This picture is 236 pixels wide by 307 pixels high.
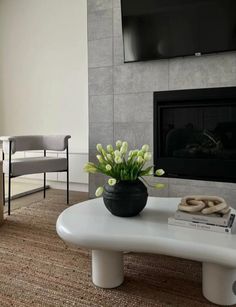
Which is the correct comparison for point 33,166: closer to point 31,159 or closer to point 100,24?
point 31,159

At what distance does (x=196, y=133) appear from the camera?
9.20 ft

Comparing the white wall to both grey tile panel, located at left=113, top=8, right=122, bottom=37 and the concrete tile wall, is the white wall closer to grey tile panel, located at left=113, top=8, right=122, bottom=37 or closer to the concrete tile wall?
the concrete tile wall

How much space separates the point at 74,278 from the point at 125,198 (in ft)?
1.76

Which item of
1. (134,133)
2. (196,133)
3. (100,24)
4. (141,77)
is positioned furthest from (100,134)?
(100,24)

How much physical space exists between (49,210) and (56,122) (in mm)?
1547

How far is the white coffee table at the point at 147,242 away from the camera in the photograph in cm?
120

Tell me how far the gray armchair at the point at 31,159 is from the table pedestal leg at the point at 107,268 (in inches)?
60.4

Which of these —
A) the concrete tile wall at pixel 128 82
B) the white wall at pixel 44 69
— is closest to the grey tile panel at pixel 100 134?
the concrete tile wall at pixel 128 82

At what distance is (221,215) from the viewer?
1.36m

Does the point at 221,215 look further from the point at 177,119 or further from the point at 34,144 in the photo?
the point at 34,144

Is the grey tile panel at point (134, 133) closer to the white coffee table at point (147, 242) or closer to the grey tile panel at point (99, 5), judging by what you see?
the grey tile panel at point (99, 5)

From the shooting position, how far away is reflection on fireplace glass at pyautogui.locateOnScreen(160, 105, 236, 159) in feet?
8.75

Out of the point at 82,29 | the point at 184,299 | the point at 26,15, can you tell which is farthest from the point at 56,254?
the point at 26,15

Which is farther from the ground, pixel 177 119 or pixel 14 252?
pixel 177 119
